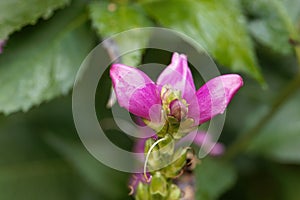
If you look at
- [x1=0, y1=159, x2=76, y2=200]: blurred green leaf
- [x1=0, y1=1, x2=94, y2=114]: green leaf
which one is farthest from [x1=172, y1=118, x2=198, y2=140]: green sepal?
[x1=0, y1=159, x2=76, y2=200]: blurred green leaf

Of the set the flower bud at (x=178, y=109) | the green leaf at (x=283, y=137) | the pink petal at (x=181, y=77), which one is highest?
the pink petal at (x=181, y=77)

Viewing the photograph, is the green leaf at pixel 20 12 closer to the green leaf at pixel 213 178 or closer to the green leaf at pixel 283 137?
the green leaf at pixel 213 178

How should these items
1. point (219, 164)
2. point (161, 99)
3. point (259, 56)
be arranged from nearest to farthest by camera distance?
point (161, 99) → point (219, 164) → point (259, 56)

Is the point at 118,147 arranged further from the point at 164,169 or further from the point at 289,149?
the point at 164,169

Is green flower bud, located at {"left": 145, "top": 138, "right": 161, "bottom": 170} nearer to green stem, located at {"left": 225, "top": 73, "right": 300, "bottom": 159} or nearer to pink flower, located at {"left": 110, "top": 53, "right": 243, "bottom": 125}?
pink flower, located at {"left": 110, "top": 53, "right": 243, "bottom": 125}

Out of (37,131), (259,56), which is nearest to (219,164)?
(259,56)

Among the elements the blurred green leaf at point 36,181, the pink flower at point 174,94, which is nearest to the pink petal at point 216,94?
the pink flower at point 174,94
